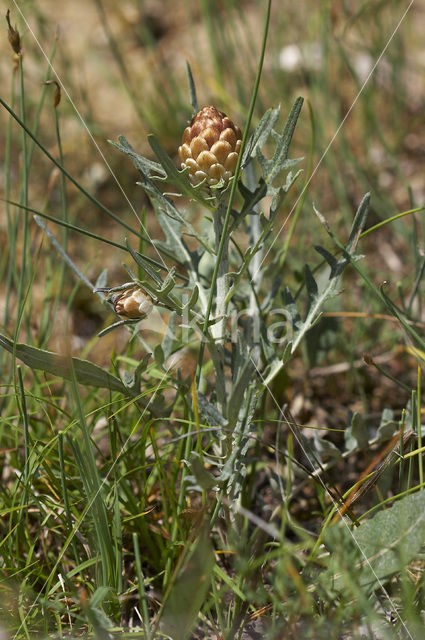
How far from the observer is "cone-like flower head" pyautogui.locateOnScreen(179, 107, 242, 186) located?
0.83 m

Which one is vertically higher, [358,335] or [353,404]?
[358,335]

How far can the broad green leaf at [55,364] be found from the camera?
0.85 m

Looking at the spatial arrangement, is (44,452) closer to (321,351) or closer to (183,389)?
(183,389)

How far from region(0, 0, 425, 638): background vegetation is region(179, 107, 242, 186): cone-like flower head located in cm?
11

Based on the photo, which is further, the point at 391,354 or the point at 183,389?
the point at 391,354

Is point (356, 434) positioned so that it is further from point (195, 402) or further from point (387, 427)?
point (195, 402)

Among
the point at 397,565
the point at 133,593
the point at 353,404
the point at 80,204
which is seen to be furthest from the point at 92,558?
the point at 80,204

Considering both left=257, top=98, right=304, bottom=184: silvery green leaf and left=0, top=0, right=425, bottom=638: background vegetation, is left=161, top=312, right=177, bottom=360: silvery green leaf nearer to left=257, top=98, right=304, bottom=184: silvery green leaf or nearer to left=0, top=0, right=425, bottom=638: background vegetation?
left=0, top=0, right=425, bottom=638: background vegetation

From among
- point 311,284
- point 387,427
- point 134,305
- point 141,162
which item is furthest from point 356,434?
point 141,162

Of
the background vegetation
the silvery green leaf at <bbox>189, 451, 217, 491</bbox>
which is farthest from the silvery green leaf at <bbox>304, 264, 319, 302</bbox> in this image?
the silvery green leaf at <bbox>189, 451, 217, 491</bbox>

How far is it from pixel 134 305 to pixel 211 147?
0.24 metres

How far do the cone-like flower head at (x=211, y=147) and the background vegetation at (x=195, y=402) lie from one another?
0.38 feet

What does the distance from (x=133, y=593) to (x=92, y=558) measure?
144 mm

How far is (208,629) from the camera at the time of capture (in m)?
0.94
